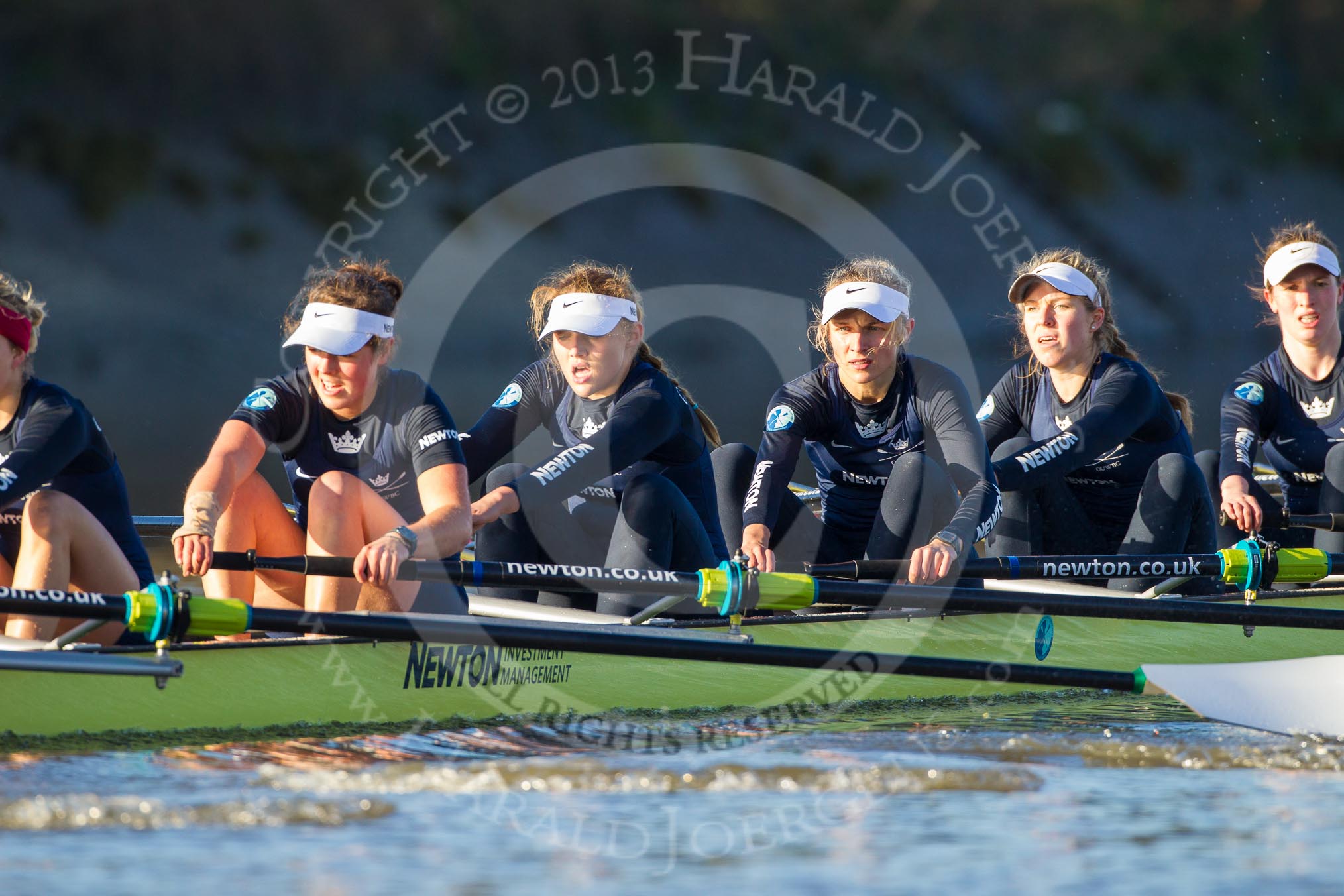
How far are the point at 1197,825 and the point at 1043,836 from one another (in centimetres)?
39

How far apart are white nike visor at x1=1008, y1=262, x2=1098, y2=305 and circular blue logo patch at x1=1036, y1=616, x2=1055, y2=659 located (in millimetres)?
1159

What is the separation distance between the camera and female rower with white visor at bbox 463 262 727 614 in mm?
5078

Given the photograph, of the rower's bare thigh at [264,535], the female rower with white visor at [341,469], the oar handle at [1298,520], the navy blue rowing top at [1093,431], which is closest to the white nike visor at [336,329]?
the female rower with white visor at [341,469]

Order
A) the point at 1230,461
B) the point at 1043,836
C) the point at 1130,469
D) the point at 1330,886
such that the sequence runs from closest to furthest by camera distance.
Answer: the point at 1330,886 → the point at 1043,836 → the point at 1130,469 → the point at 1230,461

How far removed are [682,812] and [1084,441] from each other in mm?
2627

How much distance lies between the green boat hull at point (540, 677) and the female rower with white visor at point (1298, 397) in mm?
726

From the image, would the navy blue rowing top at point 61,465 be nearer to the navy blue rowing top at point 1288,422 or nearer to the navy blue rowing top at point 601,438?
the navy blue rowing top at point 601,438

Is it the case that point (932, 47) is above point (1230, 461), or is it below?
above

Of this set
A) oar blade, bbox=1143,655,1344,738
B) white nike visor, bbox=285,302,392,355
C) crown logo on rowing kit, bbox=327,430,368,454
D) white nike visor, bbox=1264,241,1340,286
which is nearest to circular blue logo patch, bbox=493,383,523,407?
crown logo on rowing kit, bbox=327,430,368,454

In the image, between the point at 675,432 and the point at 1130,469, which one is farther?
the point at 1130,469

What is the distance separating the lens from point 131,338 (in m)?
14.5

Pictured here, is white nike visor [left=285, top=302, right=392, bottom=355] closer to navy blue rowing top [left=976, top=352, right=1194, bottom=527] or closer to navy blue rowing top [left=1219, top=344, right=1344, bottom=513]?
navy blue rowing top [left=976, top=352, right=1194, bottom=527]

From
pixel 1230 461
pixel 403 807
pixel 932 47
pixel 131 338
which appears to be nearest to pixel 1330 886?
pixel 403 807

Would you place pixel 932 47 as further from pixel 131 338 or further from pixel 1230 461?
pixel 1230 461
